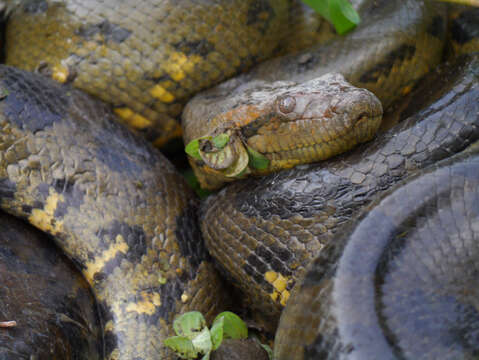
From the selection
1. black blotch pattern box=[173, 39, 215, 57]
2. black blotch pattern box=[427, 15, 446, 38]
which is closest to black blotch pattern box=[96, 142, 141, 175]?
black blotch pattern box=[173, 39, 215, 57]

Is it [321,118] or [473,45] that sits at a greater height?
[473,45]

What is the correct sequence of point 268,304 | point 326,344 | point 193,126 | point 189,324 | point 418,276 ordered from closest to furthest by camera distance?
point 326,344, point 418,276, point 189,324, point 268,304, point 193,126

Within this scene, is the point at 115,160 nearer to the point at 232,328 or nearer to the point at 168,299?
the point at 168,299

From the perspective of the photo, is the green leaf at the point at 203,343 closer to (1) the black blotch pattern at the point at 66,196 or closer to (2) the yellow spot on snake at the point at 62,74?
(1) the black blotch pattern at the point at 66,196

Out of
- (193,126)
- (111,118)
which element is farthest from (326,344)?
(111,118)

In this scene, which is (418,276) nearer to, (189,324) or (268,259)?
(268,259)

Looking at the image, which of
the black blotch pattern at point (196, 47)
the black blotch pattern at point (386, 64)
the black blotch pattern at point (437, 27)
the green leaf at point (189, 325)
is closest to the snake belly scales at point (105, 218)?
the green leaf at point (189, 325)

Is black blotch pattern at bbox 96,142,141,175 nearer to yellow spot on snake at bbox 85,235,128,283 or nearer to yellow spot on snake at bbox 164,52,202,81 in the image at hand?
yellow spot on snake at bbox 85,235,128,283
